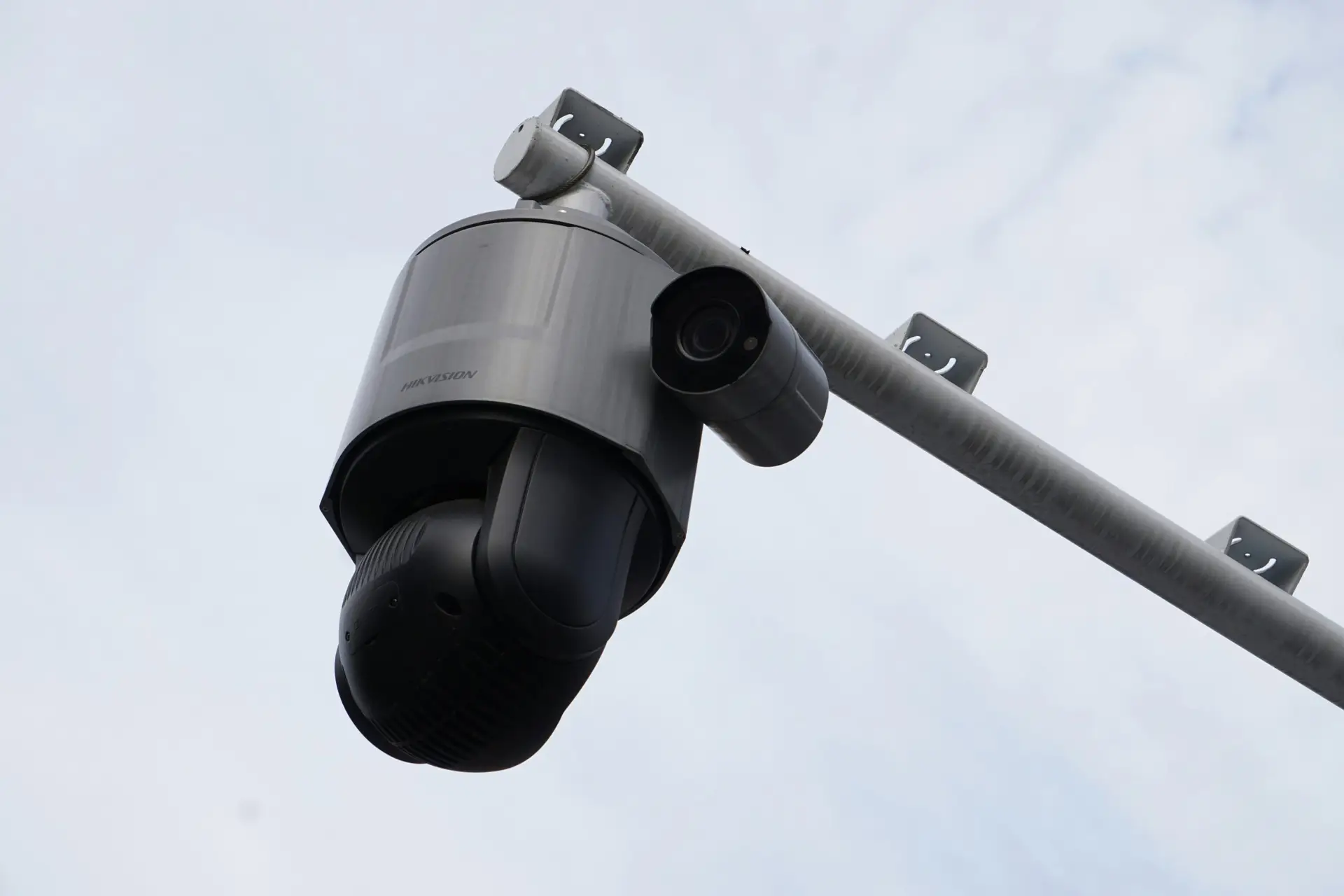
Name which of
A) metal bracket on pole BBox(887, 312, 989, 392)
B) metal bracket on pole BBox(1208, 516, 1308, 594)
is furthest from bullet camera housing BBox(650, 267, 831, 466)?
metal bracket on pole BBox(1208, 516, 1308, 594)

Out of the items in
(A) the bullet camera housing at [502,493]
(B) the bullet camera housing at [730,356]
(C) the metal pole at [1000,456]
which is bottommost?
(A) the bullet camera housing at [502,493]

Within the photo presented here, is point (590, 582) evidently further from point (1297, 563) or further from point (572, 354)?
point (1297, 563)

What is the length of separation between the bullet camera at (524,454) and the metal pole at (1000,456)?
28.7 inches

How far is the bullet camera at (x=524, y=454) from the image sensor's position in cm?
182

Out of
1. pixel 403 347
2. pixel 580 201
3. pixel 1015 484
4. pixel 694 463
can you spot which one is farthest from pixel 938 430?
pixel 403 347

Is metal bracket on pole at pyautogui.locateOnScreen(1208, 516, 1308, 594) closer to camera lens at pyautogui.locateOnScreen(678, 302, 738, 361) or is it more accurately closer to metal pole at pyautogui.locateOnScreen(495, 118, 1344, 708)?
metal pole at pyautogui.locateOnScreen(495, 118, 1344, 708)

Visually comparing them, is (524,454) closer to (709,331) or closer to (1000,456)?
(709,331)

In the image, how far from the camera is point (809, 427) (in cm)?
211

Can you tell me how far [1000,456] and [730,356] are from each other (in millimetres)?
1188

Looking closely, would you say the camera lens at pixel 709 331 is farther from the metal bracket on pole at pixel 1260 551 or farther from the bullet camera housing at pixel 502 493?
the metal bracket on pole at pixel 1260 551

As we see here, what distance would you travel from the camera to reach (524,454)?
1.88m

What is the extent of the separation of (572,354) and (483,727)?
458mm

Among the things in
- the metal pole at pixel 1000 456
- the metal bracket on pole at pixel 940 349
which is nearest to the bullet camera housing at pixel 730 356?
the metal pole at pixel 1000 456

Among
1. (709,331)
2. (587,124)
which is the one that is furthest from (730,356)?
(587,124)
